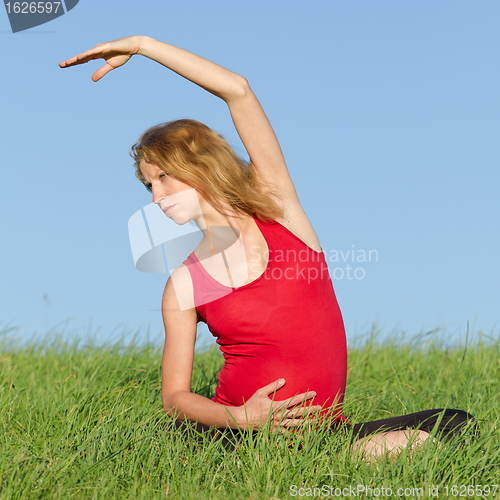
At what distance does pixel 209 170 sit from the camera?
2.86m

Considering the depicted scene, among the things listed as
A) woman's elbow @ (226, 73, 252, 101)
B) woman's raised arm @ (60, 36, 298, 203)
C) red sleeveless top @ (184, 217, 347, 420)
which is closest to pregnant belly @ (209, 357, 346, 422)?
red sleeveless top @ (184, 217, 347, 420)

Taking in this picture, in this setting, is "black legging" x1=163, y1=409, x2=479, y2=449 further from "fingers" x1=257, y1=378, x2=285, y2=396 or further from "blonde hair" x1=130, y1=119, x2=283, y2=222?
"blonde hair" x1=130, y1=119, x2=283, y2=222

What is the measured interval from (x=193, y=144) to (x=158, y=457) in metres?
1.68

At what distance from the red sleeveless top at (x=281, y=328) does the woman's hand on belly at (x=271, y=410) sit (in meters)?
0.06

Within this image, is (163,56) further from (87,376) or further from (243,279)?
(87,376)

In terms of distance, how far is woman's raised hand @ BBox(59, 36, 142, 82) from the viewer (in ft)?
9.25

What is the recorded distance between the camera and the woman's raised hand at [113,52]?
282 centimetres

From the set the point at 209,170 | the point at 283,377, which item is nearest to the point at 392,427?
the point at 283,377

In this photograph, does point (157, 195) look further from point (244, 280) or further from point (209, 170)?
point (244, 280)

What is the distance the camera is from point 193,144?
2914 mm

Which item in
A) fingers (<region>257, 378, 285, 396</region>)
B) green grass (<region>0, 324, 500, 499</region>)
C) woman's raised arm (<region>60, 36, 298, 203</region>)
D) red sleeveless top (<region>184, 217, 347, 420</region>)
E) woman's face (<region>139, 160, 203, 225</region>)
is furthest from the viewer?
woman's face (<region>139, 160, 203, 225</region>)

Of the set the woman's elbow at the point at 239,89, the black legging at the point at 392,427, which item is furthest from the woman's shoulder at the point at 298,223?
the black legging at the point at 392,427

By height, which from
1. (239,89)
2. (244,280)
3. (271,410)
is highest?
(239,89)

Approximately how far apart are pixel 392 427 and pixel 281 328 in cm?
87
